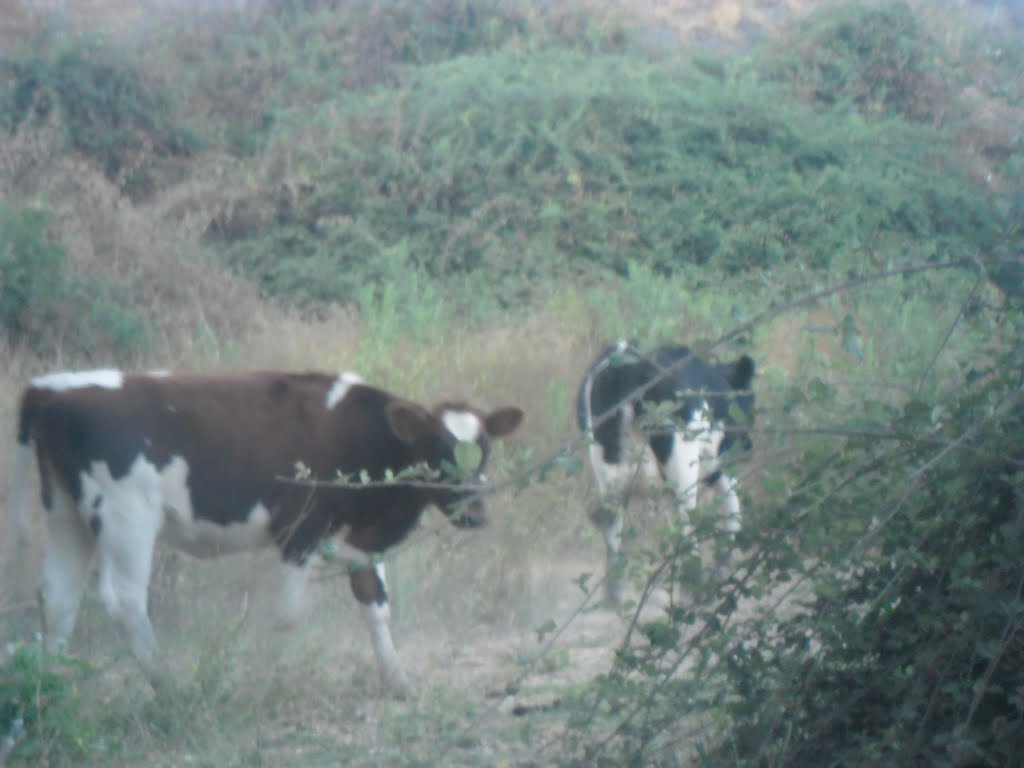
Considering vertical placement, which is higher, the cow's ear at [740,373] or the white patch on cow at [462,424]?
the white patch on cow at [462,424]

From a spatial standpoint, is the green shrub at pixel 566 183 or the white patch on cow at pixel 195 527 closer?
the white patch on cow at pixel 195 527

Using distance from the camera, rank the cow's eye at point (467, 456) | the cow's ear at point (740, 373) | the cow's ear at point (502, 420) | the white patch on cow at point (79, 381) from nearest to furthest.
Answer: the cow's eye at point (467, 456), the white patch on cow at point (79, 381), the cow's ear at point (502, 420), the cow's ear at point (740, 373)

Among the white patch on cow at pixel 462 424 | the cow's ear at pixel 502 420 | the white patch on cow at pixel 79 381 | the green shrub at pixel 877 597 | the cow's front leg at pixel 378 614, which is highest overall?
the green shrub at pixel 877 597

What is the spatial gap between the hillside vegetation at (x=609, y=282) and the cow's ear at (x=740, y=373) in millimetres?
254

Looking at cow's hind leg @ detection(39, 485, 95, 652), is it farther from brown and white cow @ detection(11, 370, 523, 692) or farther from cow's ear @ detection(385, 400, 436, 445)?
cow's ear @ detection(385, 400, 436, 445)

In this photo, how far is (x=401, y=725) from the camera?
238 inches

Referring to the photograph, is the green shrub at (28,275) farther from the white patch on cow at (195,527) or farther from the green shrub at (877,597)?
the green shrub at (877,597)

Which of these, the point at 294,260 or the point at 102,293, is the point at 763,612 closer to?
the point at 102,293

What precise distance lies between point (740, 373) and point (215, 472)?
333 cm

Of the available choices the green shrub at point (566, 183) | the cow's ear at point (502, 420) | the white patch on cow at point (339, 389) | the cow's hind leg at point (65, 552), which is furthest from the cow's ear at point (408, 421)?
the green shrub at point (566, 183)

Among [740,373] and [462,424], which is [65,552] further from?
[740,373]

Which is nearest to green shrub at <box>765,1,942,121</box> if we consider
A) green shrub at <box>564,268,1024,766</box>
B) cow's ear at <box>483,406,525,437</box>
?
cow's ear at <box>483,406,525,437</box>

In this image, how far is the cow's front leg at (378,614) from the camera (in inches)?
269

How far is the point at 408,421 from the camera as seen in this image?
287 inches
